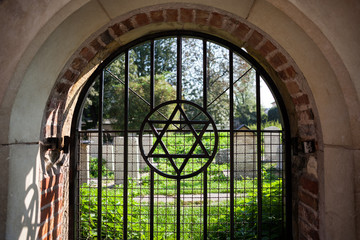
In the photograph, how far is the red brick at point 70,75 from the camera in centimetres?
208

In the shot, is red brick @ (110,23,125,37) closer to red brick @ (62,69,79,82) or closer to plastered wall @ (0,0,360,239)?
plastered wall @ (0,0,360,239)

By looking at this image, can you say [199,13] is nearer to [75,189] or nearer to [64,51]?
[64,51]

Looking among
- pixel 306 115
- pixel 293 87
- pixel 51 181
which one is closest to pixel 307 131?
pixel 306 115

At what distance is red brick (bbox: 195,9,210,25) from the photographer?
2.09 m

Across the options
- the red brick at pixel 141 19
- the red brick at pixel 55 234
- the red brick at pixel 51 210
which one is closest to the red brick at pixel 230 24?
the red brick at pixel 141 19

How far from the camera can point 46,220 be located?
6.75 ft

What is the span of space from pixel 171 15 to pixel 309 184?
61.5 inches

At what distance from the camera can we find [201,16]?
7.00 feet

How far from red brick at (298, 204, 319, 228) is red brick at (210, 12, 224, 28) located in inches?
58.5

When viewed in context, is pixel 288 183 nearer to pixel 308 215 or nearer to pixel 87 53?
pixel 308 215

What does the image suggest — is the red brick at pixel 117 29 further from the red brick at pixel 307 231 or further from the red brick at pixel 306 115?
the red brick at pixel 307 231

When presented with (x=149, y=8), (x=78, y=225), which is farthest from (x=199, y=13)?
(x=78, y=225)

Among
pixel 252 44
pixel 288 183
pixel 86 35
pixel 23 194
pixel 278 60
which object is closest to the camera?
pixel 23 194

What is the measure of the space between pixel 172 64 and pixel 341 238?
35.6ft
